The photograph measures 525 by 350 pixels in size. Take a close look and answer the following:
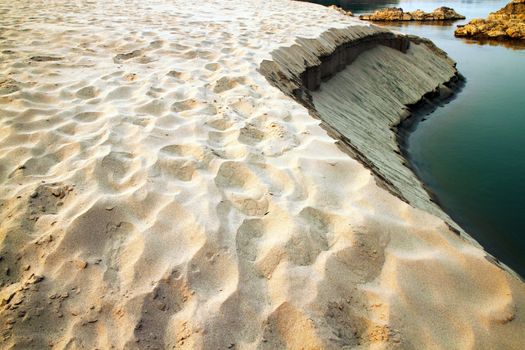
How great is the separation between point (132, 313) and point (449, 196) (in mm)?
4337

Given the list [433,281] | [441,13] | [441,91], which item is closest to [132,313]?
[433,281]

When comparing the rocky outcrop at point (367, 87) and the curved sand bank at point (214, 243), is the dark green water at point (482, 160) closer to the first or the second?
→ the rocky outcrop at point (367, 87)

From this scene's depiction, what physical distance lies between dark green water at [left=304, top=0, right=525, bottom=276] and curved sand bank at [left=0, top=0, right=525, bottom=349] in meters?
2.61

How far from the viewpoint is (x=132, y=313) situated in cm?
123

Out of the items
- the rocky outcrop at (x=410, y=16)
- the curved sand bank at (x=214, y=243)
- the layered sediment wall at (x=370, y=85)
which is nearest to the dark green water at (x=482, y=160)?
the layered sediment wall at (x=370, y=85)

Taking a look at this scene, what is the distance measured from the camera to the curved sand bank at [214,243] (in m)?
1.21

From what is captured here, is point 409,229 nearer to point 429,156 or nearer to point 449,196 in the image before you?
point 449,196

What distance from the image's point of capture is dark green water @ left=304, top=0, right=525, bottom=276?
12.6 feet

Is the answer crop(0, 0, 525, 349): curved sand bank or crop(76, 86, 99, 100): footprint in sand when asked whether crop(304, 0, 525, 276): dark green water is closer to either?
crop(0, 0, 525, 349): curved sand bank

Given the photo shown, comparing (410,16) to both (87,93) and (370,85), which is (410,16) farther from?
(87,93)

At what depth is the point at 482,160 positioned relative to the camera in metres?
5.31

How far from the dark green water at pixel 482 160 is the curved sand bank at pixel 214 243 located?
103 inches

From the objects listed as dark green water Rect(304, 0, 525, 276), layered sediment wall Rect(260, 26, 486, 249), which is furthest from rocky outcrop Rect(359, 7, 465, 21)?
dark green water Rect(304, 0, 525, 276)

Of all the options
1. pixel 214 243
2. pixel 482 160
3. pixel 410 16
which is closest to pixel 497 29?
pixel 410 16
